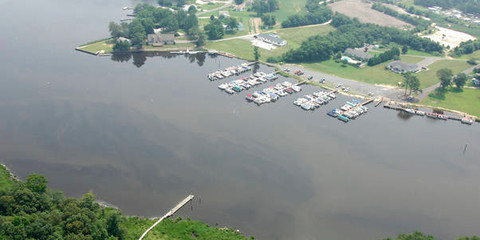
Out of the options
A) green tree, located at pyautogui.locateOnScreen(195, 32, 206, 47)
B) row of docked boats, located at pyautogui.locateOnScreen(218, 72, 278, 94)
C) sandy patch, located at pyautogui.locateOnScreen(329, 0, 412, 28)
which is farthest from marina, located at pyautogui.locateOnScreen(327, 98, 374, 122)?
sandy patch, located at pyautogui.locateOnScreen(329, 0, 412, 28)

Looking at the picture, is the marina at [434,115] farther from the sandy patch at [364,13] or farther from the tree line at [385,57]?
the sandy patch at [364,13]

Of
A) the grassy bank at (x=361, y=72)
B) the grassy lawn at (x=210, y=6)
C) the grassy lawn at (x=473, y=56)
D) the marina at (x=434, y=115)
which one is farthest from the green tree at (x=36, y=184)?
the grassy lawn at (x=210, y=6)

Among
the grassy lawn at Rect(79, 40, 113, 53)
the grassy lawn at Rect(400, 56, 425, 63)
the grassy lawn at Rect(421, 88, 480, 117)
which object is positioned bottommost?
the grassy lawn at Rect(421, 88, 480, 117)

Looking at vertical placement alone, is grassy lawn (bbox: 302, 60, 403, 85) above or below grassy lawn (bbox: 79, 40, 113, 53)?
below

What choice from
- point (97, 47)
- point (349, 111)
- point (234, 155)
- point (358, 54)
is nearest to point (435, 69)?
point (358, 54)

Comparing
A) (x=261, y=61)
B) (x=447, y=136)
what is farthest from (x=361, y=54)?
(x=447, y=136)

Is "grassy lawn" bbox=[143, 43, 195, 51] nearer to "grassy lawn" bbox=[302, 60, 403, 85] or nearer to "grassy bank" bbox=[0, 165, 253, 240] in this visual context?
"grassy lawn" bbox=[302, 60, 403, 85]

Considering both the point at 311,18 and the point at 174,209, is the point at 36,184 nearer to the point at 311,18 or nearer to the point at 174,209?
the point at 174,209
